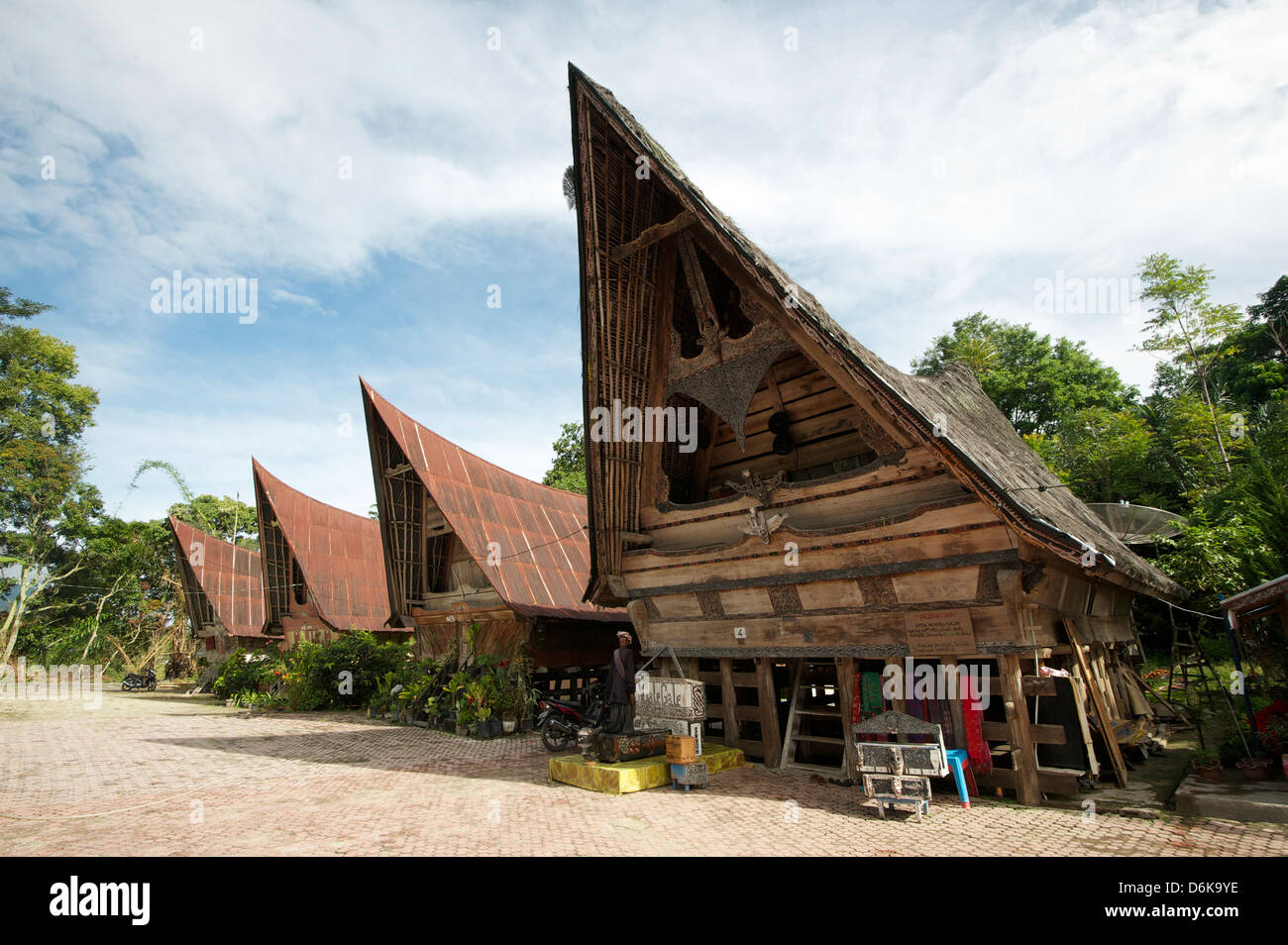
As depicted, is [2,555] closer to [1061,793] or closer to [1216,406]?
[1061,793]

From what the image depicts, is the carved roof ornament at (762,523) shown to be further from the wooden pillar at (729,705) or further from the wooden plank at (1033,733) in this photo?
the wooden plank at (1033,733)

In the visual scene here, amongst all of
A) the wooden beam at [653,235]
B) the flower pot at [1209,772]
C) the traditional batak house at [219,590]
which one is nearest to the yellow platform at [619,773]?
the flower pot at [1209,772]

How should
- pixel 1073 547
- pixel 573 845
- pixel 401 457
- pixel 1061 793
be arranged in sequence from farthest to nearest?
pixel 401 457 < pixel 1061 793 < pixel 1073 547 < pixel 573 845

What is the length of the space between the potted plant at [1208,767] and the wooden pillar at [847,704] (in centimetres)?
409

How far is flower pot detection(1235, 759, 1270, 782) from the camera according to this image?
7719 millimetres

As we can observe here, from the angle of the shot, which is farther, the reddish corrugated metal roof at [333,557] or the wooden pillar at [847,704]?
the reddish corrugated metal roof at [333,557]

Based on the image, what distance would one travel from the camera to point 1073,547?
6578 millimetres

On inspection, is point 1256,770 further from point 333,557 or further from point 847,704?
point 333,557

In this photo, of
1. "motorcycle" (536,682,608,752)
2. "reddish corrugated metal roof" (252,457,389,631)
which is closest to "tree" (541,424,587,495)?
"reddish corrugated metal roof" (252,457,389,631)

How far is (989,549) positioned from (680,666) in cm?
554

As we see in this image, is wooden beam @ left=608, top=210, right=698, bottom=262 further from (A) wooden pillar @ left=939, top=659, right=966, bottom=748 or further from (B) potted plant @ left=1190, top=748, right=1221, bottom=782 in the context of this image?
(B) potted plant @ left=1190, top=748, right=1221, bottom=782

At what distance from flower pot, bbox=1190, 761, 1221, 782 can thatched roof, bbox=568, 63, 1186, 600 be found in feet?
8.11

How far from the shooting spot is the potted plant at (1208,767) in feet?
25.9
